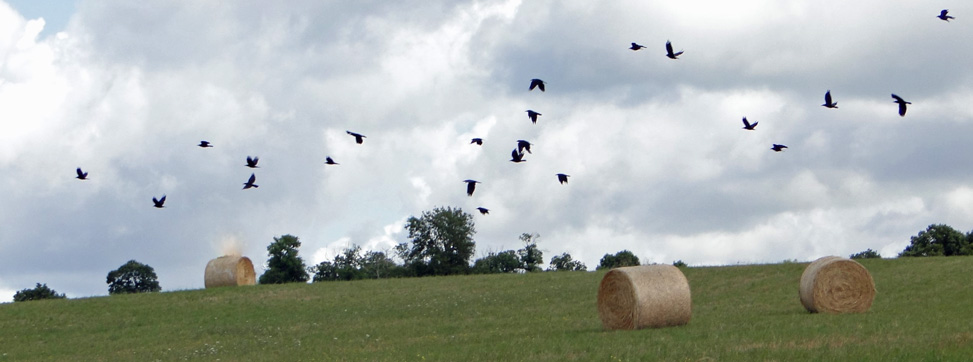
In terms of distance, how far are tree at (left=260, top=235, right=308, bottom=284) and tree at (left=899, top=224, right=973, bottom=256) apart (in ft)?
156

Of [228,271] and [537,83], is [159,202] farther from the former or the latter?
[228,271]

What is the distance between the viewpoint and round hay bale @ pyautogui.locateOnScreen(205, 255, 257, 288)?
5278 centimetres

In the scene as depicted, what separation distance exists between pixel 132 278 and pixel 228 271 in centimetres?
6348

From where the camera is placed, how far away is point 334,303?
44.5 metres

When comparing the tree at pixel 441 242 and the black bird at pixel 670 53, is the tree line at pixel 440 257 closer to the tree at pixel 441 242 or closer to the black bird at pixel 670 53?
the tree at pixel 441 242

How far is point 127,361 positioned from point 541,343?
11.3 meters

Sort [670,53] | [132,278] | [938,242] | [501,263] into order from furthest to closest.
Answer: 1. [132,278]
2. [501,263]
3. [938,242]
4. [670,53]

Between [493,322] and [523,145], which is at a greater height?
[523,145]

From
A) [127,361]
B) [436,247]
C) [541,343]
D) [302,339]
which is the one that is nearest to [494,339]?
[541,343]

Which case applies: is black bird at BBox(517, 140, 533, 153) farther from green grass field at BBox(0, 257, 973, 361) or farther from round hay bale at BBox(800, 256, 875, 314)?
round hay bale at BBox(800, 256, 875, 314)

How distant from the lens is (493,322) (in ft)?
110

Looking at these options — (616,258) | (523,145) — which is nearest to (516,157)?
(523,145)

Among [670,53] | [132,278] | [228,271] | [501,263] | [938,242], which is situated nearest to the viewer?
[670,53]

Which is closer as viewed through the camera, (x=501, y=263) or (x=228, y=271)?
(x=228, y=271)
